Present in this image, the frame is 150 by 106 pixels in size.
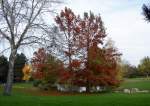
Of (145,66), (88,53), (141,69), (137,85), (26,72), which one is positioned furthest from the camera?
(141,69)

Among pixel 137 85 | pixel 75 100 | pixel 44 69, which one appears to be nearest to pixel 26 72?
pixel 137 85

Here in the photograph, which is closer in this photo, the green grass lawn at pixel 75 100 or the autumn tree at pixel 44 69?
the green grass lawn at pixel 75 100

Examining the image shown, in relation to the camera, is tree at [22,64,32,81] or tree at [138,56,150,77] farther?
tree at [138,56,150,77]

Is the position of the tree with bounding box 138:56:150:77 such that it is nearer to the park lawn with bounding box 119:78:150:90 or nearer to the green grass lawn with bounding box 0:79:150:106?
the park lawn with bounding box 119:78:150:90

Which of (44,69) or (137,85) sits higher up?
(44,69)

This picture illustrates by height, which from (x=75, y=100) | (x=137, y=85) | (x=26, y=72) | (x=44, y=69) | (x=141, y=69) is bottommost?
(x=75, y=100)

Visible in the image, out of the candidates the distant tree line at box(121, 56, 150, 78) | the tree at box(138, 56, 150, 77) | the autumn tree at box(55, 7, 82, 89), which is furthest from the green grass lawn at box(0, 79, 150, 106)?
the tree at box(138, 56, 150, 77)

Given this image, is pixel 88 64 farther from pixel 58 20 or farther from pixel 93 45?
pixel 58 20

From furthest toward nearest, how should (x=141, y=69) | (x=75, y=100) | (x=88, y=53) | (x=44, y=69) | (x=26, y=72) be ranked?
(x=141, y=69) < (x=26, y=72) < (x=44, y=69) < (x=88, y=53) < (x=75, y=100)

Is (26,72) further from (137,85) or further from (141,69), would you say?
(141,69)

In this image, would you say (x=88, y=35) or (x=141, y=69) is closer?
(x=88, y=35)

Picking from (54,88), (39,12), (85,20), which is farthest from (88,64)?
(54,88)

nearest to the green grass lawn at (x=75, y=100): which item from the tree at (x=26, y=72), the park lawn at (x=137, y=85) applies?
the park lawn at (x=137, y=85)

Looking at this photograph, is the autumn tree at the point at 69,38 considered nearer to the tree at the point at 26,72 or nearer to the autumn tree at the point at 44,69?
the autumn tree at the point at 44,69
